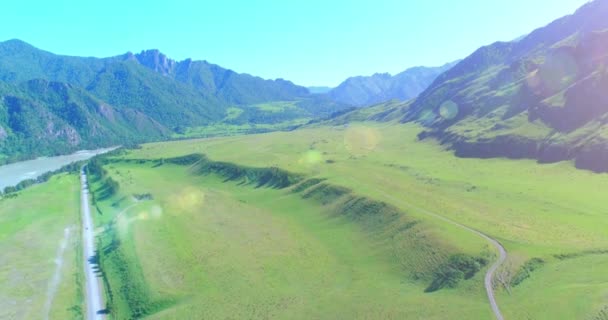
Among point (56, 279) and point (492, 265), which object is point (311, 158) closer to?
point (56, 279)

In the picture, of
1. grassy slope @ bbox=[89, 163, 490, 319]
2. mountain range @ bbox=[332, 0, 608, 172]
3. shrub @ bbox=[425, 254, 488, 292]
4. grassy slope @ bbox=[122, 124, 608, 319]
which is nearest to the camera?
grassy slope @ bbox=[122, 124, 608, 319]

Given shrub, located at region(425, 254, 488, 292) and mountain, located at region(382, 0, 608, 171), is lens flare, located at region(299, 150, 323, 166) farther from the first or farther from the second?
shrub, located at region(425, 254, 488, 292)

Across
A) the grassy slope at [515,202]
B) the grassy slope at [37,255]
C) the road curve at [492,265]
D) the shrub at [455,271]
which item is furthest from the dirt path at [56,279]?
the grassy slope at [515,202]

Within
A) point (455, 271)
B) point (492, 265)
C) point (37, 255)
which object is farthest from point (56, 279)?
point (492, 265)

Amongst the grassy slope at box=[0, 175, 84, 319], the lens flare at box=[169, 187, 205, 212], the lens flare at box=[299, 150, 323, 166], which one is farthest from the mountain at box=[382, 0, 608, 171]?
Result: the grassy slope at box=[0, 175, 84, 319]

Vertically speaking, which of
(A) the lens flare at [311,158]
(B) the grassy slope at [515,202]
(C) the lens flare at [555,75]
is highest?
(C) the lens flare at [555,75]

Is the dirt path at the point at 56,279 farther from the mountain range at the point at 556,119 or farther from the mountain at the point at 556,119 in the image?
the mountain at the point at 556,119
